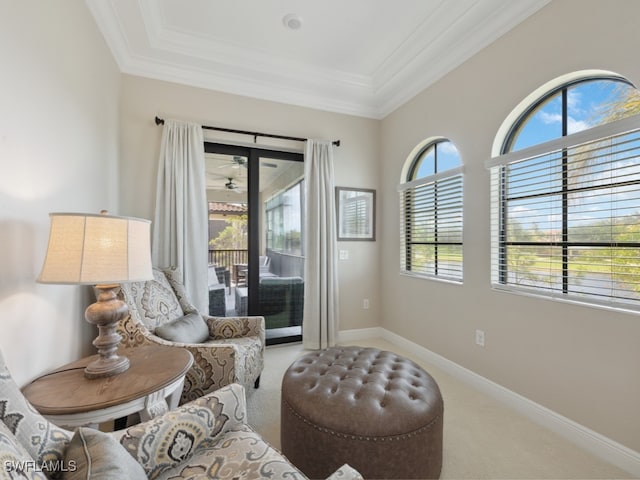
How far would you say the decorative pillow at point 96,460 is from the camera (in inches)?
27.2

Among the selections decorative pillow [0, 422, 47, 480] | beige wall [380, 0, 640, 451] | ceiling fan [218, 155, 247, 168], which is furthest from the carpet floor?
ceiling fan [218, 155, 247, 168]

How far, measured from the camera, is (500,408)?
2150 mm

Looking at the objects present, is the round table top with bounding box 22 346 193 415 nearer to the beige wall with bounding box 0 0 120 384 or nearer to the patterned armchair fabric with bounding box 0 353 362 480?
the beige wall with bounding box 0 0 120 384

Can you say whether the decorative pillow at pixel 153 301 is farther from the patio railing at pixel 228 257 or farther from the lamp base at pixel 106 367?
the patio railing at pixel 228 257

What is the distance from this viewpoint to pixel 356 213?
3.65 m

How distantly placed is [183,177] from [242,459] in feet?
8.22

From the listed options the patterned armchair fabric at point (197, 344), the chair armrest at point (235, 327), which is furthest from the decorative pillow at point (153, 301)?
the chair armrest at point (235, 327)

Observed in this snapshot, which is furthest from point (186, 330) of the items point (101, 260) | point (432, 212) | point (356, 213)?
point (432, 212)

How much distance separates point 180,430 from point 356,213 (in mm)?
2967

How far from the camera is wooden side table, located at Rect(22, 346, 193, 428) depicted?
1.13 meters

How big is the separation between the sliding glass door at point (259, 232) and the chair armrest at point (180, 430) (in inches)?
85.0

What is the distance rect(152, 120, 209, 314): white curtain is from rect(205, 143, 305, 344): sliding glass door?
0.26 meters

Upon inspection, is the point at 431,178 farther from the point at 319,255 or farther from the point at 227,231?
the point at 227,231

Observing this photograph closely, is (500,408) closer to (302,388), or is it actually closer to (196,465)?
(302,388)
